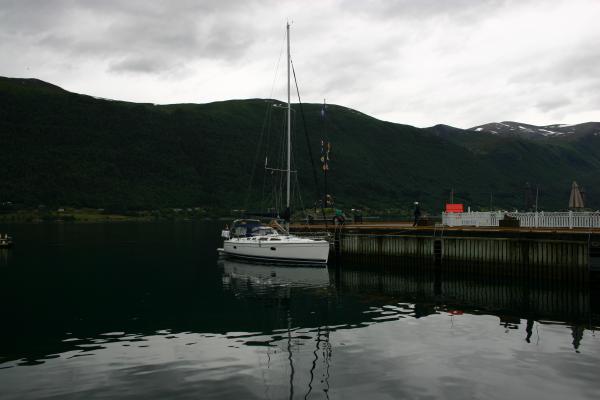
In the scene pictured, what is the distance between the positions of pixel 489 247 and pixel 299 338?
60.2ft

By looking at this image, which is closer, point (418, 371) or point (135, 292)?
point (418, 371)

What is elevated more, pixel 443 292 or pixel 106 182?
pixel 106 182

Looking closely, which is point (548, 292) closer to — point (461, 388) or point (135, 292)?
point (461, 388)

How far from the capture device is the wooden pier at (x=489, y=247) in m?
28.7

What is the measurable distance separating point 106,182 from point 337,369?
181 m

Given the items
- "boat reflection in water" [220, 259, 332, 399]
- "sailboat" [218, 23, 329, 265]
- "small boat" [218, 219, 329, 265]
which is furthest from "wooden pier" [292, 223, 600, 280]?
"boat reflection in water" [220, 259, 332, 399]

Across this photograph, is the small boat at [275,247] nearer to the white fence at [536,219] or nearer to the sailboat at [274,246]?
the sailboat at [274,246]

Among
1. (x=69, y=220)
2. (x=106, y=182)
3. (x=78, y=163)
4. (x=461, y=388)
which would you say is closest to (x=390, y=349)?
(x=461, y=388)

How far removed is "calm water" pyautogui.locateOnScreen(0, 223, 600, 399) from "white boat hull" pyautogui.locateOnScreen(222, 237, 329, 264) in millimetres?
4352

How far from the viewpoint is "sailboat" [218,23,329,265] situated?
40.4 metres

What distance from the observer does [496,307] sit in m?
24.8

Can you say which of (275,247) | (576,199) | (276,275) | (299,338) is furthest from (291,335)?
(576,199)

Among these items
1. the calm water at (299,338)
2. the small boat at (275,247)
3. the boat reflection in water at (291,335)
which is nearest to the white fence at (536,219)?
the calm water at (299,338)

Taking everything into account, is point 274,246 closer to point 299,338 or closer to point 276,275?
A: point 276,275
